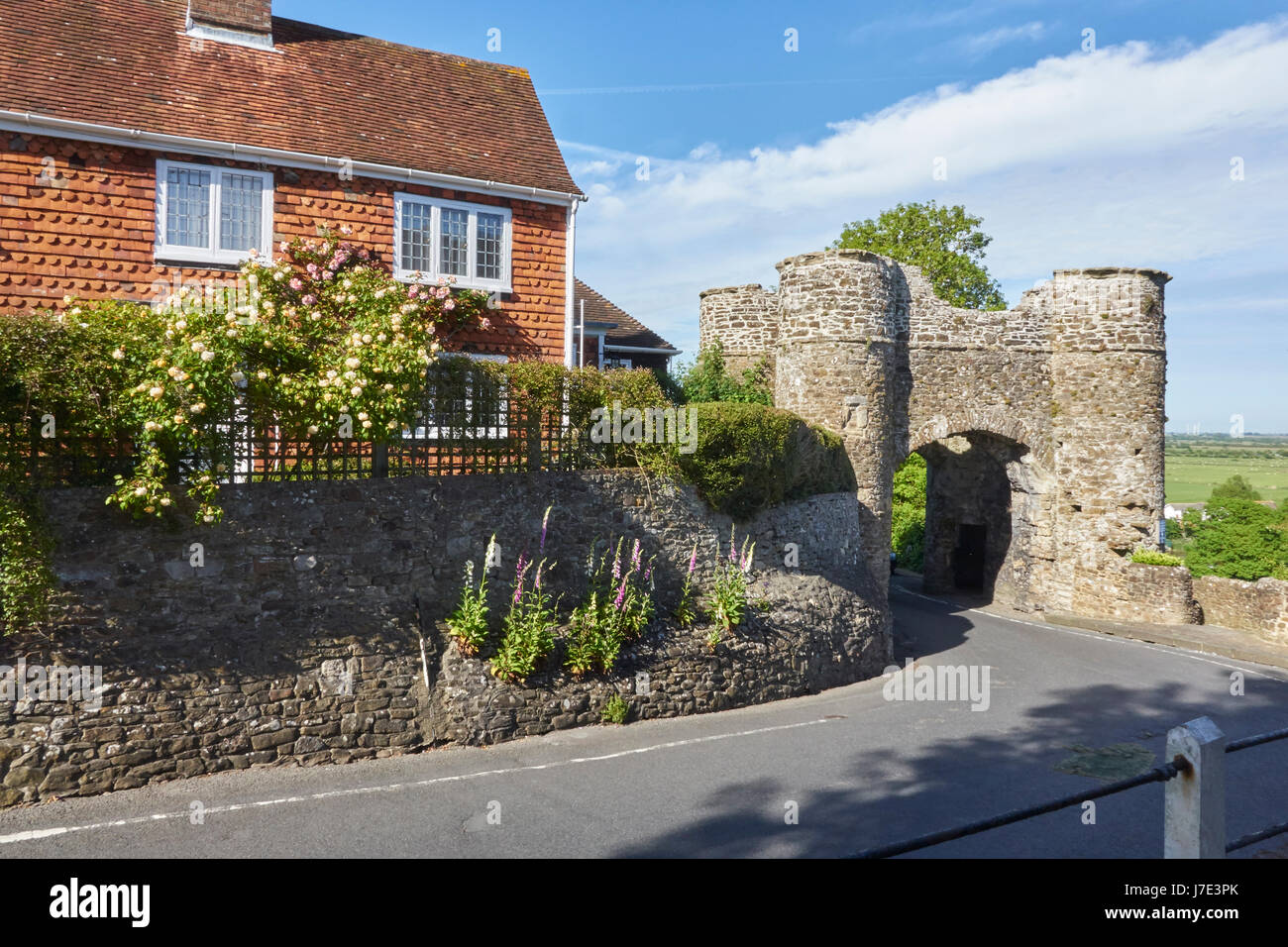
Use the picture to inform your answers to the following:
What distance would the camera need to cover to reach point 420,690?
10.5 metres

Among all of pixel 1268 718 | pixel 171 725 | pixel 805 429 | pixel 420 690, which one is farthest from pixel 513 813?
pixel 1268 718

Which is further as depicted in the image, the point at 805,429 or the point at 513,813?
the point at 805,429

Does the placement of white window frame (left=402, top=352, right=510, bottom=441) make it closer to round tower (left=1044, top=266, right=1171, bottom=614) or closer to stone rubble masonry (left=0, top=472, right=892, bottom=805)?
stone rubble masonry (left=0, top=472, right=892, bottom=805)

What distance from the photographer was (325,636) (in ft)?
33.5

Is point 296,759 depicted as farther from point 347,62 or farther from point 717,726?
point 347,62

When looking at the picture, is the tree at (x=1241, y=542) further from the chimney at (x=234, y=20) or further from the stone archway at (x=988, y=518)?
the chimney at (x=234, y=20)

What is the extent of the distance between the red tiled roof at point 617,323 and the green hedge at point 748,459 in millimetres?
10072

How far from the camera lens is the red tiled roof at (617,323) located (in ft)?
84.1

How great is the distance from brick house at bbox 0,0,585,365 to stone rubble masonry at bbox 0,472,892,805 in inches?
197

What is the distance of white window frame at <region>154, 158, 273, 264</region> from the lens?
13.5m

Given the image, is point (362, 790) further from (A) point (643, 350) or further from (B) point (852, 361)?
(A) point (643, 350)

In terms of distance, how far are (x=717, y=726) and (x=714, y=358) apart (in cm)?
1151

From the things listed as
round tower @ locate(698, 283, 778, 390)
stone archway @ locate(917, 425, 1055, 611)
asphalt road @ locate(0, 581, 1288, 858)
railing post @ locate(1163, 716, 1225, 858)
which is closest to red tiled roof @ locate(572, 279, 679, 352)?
round tower @ locate(698, 283, 778, 390)

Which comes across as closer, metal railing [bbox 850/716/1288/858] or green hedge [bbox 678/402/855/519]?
metal railing [bbox 850/716/1288/858]
